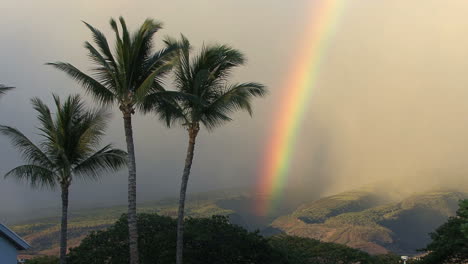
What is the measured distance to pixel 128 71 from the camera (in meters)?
19.3

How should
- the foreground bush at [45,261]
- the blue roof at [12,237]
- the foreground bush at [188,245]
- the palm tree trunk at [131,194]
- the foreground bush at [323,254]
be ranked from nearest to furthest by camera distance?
the palm tree trunk at [131,194] → the blue roof at [12,237] → the foreground bush at [188,245] → the foreground bush at [45,261] → the foreground bush at [323,254]

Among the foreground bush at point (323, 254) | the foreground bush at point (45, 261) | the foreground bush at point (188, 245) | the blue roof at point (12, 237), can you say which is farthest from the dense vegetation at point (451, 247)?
the foreground bush at point (45, 261)

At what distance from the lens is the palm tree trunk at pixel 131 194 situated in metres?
18.4

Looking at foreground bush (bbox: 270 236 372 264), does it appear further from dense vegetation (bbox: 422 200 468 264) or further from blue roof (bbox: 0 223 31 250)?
blue roof (bbox: 0 223 31 250)

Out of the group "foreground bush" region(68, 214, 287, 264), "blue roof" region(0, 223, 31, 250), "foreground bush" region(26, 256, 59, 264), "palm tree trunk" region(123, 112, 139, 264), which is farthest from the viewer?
"foreground bush" region(26, 256, 59, 264)

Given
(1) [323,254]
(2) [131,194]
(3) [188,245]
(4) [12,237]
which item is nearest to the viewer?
(2) [131,194]

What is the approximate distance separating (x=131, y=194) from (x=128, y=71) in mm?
5144

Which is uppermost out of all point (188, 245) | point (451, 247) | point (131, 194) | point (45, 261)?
point (131, 194)

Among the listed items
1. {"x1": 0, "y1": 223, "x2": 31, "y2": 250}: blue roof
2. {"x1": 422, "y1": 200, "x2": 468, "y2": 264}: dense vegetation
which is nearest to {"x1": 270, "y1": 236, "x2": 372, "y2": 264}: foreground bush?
{"x1": 422, "y1": 200, "x2": 468, "y2": 264}: dense vegetation

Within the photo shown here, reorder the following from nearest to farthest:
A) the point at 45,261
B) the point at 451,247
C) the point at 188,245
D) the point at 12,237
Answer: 1. the point at 12,237
2. the point at 451,247
3. the point at 188,245
4. the point at 45,261

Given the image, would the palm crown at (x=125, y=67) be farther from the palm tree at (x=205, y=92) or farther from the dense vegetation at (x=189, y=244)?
the dense vegetation at (x=189, y=244)

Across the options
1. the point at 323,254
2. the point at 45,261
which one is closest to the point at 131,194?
the point at 45,261

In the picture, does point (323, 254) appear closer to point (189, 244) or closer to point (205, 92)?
point (189, 244)

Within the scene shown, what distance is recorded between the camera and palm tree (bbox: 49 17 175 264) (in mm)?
18969
